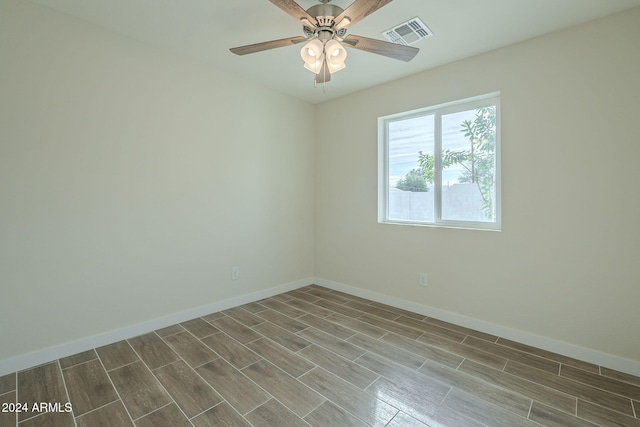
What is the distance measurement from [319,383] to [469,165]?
2.33 m

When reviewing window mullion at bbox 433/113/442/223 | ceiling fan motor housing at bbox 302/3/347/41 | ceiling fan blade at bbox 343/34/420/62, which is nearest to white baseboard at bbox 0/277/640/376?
window mullion at bbox 433/113/442/223

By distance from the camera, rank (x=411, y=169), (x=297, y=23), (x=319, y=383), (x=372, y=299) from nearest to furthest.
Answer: (x=319, y=383) < (x=297, y=23) < (x=411, y=169) < (x=372, y=299)

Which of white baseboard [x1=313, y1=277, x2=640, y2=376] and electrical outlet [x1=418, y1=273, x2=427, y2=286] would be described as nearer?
white baseboard [x1=313, y1=277, x2=640, y2=376]

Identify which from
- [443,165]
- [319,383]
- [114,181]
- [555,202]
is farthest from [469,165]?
[114,181]

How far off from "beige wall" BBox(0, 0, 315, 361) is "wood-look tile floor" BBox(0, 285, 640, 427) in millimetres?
426

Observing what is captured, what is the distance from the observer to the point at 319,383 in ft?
6.25

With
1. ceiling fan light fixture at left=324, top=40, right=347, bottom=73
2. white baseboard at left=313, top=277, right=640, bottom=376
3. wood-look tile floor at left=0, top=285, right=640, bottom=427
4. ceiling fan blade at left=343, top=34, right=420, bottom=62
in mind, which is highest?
ceiling fan blade at left=343, top=34, right=420, bottom=62

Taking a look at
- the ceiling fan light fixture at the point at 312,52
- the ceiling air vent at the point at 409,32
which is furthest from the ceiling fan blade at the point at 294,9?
the ceiling air vent at the point at 409,32

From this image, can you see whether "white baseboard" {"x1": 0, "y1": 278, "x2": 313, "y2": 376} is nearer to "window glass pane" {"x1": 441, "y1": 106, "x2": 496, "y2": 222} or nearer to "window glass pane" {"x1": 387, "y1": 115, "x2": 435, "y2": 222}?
"window glass pane" {"x1": 387, "y1": 115, "x2": 435, "y2": 222}

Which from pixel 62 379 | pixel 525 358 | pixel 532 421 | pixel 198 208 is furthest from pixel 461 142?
pixel 62 379

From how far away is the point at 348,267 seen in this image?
12.4ft

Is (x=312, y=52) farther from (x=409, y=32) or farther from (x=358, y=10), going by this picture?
(x=409, y=32)

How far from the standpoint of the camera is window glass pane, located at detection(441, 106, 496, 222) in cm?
271

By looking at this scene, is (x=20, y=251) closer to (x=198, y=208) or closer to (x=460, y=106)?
(x=198, y=208)
